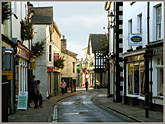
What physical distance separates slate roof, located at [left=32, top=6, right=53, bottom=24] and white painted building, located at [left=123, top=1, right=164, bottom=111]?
33.7ft

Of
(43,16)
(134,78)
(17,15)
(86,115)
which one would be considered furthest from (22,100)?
(43,16)

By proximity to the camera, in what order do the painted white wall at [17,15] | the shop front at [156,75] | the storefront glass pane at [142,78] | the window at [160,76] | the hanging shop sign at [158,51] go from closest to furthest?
the hanging shop sign at [158,51], the shop front at [156,75], the window at [160,76], the painted white wall at [17,15], the storefront glass pane at [142,78]

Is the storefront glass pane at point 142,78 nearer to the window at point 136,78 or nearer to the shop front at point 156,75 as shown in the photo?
the window at point 136,78

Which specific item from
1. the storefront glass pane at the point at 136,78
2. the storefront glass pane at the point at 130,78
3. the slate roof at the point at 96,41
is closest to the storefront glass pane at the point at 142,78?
the storefront glass pane at the point at 136,78

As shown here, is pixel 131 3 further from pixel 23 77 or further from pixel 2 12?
pixel 2 12

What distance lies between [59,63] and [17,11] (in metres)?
18.6

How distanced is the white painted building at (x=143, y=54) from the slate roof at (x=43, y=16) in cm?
1027

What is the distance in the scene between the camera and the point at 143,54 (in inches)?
758

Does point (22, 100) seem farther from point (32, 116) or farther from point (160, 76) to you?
point (160, 76)

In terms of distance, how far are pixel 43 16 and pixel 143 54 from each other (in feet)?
53.0

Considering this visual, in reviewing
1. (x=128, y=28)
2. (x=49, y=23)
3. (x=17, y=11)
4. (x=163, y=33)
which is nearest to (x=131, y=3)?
(x=128, y=28)

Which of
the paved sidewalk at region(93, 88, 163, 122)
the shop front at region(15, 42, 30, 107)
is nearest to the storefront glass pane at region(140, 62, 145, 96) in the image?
the paved sidewalk at region(93, 88, 163, 122)

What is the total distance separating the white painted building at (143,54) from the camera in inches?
674

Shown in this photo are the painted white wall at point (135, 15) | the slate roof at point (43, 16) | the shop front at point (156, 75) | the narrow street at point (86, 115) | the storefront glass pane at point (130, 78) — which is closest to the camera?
the narrow street at point (86, 115)
